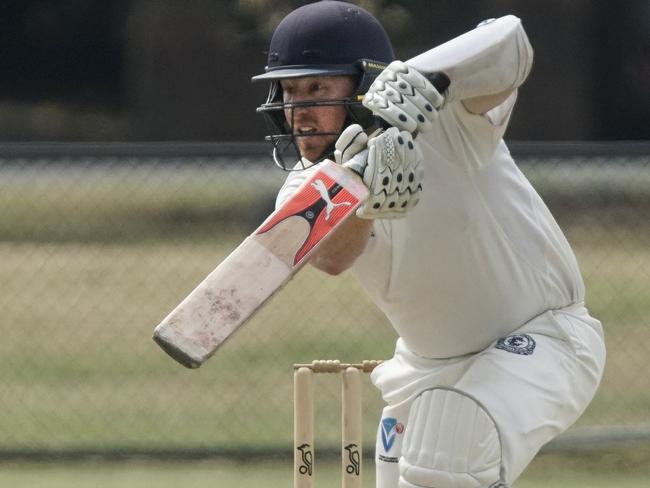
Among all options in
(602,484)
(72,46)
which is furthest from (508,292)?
(72,46)

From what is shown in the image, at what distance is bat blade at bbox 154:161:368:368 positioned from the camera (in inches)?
105

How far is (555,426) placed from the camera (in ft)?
10.1

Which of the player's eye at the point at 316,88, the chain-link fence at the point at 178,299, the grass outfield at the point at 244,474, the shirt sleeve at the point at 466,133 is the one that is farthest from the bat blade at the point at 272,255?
the chain-link fence at the point at 178,299

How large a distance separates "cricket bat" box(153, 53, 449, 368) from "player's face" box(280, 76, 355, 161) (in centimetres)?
42

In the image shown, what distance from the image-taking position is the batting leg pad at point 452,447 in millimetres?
2898

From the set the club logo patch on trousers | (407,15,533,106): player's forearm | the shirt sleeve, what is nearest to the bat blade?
(407,15,533,106): player's forearm

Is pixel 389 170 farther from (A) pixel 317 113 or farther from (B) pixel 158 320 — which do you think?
(B) pixel 158 320

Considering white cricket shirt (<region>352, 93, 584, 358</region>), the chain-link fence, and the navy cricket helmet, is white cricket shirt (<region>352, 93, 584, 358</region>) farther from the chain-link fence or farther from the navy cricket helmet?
the chain-link fence

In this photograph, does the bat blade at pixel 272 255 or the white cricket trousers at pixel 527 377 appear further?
the white cricket trousers at pixel 527 377

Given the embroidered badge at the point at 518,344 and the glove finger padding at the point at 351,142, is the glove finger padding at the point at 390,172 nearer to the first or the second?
the glove finger padding at the point at 351,142

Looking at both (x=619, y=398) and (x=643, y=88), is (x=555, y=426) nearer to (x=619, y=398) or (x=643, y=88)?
(x=619, y=398)

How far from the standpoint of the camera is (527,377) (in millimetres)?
3055

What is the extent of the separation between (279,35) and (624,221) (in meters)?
2.67

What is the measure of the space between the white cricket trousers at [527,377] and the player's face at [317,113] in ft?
1.80
